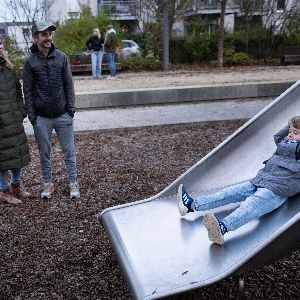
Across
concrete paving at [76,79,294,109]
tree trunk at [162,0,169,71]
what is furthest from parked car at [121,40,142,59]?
concrete paving at [76,79,294,109]

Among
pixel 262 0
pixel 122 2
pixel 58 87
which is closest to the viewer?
pixel 58 87

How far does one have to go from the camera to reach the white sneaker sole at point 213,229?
2773mm

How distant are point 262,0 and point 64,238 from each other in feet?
59.6

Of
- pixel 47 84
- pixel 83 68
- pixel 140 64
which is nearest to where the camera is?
pixel 47 84

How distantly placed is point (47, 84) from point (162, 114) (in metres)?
4.80

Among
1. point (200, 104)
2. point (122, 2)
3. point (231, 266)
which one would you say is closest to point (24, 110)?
point (231, 266)

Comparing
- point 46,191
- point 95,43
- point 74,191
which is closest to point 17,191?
point 46,191

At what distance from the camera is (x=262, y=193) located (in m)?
3.06

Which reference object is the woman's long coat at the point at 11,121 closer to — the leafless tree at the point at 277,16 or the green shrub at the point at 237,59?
the green shrub at the point at 237,59

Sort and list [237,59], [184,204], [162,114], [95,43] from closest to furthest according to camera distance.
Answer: [184,204], [162,114], [95,43], [237,59]

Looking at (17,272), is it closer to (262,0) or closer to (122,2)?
(262,0)

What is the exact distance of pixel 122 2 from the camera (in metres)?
30.6

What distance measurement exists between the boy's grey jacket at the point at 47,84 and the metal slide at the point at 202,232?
1249mm

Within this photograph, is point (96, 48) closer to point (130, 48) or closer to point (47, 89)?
point (130, 48)
